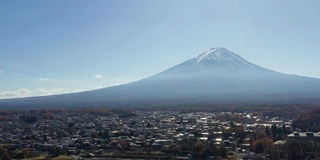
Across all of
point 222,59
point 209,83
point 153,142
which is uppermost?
point 222,59

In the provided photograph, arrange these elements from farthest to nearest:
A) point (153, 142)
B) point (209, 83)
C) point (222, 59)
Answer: point (222, 59) < point (209, 83) < point (153, 142)

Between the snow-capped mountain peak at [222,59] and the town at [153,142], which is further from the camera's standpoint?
the snow-capped mountain peak at [222,59]

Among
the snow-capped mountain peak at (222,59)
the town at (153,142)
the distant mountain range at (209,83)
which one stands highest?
the snow-capped mountain peak at (222,59)

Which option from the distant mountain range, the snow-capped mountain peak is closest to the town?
the distant mountain range

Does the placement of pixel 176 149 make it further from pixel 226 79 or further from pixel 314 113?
pixel 226 79

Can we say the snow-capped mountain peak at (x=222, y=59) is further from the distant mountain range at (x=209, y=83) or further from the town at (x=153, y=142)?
the town at (x=153, y=142)

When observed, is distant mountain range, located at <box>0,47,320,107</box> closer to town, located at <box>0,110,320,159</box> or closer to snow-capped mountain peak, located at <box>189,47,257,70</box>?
snow-capped mountain peak, located at <box>189,47,257,70</box>

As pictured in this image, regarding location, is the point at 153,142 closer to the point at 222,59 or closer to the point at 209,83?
the point at 209,83

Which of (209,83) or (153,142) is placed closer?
(153,142)

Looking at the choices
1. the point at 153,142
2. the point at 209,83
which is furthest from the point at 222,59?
the point at 153,142

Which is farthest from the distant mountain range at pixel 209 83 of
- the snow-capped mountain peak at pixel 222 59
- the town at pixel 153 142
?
the town at pixel 153 142

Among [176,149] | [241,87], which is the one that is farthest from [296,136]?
[241,87]
